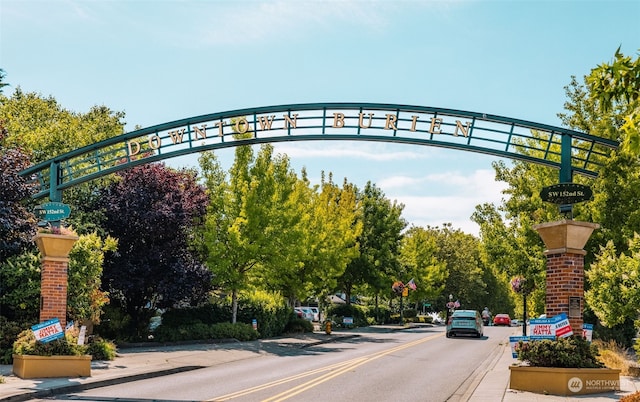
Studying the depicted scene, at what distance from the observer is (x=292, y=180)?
37.8 meters

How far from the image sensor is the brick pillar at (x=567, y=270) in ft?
51.0

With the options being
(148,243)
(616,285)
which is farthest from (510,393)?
(148,243)

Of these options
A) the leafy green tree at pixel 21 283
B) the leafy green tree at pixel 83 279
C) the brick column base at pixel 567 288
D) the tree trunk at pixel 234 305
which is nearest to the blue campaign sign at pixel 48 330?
the leafy green tree at pixel 21 283

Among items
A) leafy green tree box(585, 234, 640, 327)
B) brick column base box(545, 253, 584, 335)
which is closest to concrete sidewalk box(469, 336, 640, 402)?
brick column base box(545, 253, 584, 335)

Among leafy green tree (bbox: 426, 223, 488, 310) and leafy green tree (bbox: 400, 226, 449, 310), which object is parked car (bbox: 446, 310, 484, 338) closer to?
leafy green tree (bbox: 400, 226, 449, 310)

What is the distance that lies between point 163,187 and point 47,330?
13.8 metres

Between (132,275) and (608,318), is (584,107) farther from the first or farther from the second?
(132,275)

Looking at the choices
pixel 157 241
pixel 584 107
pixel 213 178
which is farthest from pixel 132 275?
pixel 584 107

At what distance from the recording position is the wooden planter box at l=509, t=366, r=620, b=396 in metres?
14.6

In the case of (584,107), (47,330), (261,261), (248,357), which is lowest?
(248,357)

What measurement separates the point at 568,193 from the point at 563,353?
3.73m

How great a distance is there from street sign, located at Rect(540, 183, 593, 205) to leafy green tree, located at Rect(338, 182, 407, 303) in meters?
37.5

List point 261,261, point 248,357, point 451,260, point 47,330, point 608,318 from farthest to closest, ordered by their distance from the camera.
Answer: point 451,260 → point 261,261 → point 248,357 → point 608,318 → point 47,330

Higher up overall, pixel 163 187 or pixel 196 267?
pixel 163 187
